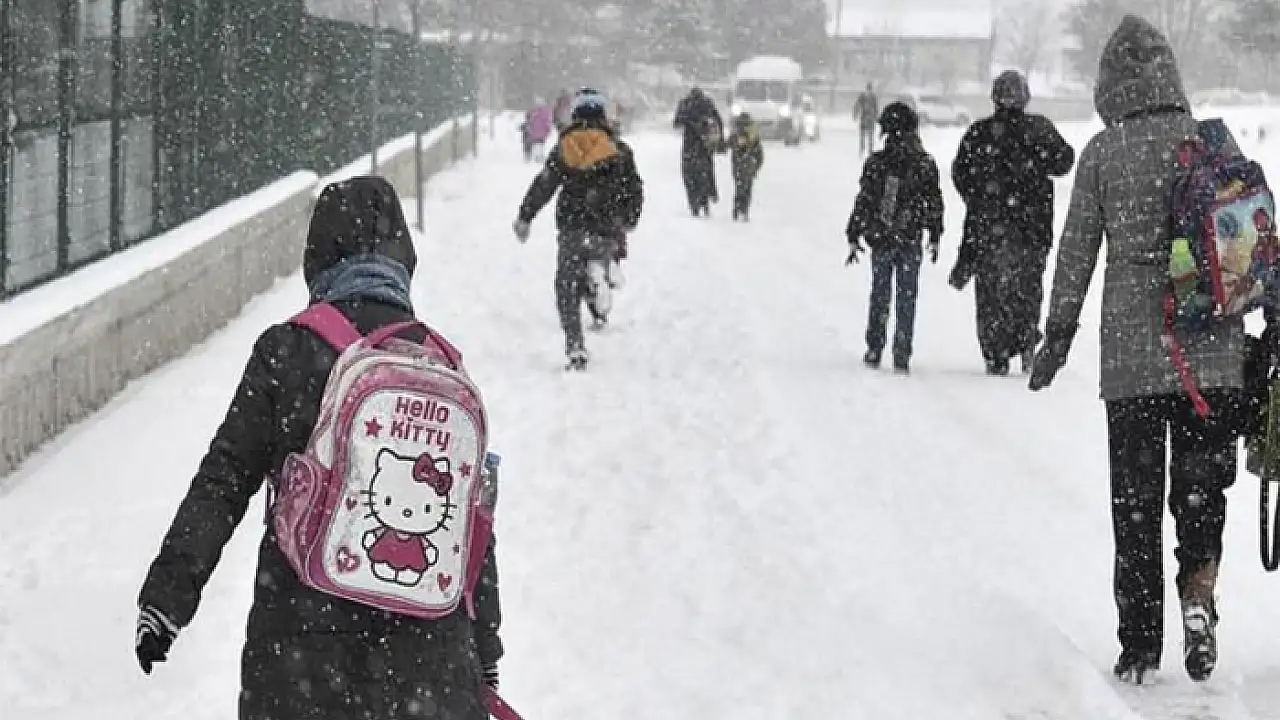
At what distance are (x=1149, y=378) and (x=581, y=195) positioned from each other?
6.91m

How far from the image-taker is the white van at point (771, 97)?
56344 mm

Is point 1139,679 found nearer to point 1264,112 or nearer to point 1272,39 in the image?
point 1264,112

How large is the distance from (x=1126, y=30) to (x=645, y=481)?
374 cm

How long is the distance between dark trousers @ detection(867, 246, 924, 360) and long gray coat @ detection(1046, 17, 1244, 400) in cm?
631

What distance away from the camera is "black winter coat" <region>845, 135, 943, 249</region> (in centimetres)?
1264

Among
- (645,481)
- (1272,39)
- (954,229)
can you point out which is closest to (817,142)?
(1272,39)

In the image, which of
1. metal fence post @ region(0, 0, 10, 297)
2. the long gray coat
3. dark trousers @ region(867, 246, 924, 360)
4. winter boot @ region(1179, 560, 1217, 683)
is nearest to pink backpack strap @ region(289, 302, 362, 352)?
the long gray coat

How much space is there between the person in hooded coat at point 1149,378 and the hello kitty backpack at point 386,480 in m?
3.09

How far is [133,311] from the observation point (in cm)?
1060

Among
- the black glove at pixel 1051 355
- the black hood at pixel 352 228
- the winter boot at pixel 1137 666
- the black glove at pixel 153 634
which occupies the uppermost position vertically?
the black hood at pixel 352 228

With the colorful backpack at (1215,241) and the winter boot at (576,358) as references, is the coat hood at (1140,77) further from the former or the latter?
the winter boot at (576,358)

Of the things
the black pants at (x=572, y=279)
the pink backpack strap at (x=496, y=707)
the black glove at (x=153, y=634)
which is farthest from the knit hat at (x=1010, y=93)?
the black glove at (x=153, y=634)

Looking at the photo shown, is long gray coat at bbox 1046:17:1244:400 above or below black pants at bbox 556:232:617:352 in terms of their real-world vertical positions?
above

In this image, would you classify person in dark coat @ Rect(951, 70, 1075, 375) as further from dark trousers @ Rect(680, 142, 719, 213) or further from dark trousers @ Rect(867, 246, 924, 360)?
dark trousers @ Rect(680, 142, 719, 213)
